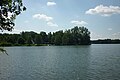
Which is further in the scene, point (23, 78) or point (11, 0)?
point (23, 78)

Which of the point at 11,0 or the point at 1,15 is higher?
the point at 11,0

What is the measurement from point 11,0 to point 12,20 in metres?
1.44

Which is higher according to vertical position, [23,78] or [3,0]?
[3,0]

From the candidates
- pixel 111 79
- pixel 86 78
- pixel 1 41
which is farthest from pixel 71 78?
pixel 1 41

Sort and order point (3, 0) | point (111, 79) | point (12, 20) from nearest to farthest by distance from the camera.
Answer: point (3, 0), point (12, 20), point (111, 79)

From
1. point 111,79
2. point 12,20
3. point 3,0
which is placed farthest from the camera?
point 111,79

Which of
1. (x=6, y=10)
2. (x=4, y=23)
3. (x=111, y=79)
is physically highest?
(x=6, y=10)

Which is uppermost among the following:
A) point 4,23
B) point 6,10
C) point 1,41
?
point 6,10

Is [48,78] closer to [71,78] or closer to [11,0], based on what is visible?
[71,78]

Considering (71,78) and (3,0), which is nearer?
(3,0)

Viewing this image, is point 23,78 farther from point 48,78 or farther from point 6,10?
point 6,10

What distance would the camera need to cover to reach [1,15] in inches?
446

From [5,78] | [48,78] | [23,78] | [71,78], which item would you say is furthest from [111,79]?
[5,78]

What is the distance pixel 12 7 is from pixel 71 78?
66.7ft
